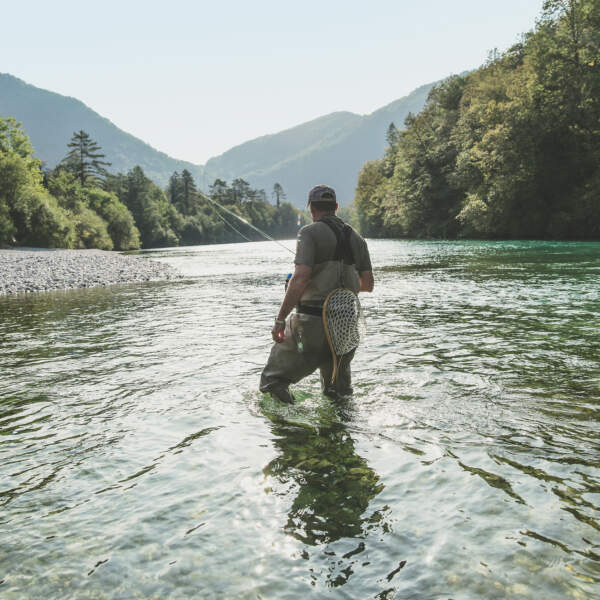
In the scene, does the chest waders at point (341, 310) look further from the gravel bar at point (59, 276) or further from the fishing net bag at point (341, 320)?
the gravel bar at point (59, 276)

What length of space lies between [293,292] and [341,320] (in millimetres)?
607

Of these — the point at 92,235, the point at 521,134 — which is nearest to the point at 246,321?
the point at 521,134

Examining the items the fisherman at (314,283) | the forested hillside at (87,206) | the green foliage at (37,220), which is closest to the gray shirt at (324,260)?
the fisherman at (314,283)

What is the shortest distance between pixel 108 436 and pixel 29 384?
285 centimetres

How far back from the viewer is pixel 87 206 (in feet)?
272

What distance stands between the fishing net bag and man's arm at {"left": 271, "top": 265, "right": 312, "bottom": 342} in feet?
1.01

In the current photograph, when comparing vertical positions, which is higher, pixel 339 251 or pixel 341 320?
pixel 339 251

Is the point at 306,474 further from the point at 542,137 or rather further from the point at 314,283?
the point at 542,137

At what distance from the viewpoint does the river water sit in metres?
3.06

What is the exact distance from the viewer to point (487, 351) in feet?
28.0

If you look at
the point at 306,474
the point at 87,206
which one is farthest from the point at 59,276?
the point at 87,206

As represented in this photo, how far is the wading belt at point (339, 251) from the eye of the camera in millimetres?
5465

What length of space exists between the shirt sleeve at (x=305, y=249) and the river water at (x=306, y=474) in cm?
178

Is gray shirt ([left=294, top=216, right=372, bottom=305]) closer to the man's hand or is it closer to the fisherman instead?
the fisherman
